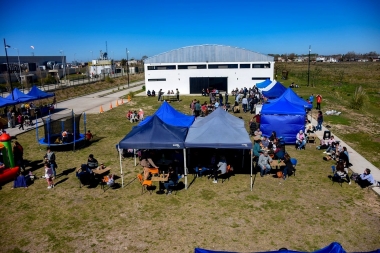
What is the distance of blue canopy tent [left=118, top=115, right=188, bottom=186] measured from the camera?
36.1 feet

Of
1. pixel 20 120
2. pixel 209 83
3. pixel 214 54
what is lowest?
pixel 20 120

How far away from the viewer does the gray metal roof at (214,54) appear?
37750 millimetres

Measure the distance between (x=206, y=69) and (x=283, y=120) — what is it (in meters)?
23.3

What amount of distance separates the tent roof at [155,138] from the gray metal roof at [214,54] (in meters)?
28.2

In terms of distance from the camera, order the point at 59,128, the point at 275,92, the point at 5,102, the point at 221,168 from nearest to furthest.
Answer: the point at 221,168 → the point at 59,128 → the point at 5,102 → the point at 275,92

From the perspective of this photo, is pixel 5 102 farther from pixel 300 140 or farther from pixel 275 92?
pixel 275 92

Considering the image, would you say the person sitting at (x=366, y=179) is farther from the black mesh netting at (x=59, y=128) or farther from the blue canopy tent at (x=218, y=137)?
the black mesh netting at (x=59, y=128)

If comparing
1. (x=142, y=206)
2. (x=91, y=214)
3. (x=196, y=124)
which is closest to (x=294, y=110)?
(x=196, y=124)

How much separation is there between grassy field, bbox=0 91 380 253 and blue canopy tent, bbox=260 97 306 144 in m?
3.76

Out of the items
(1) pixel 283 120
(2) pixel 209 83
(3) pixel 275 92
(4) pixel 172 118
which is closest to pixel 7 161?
(4) pixel 172 118

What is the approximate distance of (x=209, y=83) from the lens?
38.8 m

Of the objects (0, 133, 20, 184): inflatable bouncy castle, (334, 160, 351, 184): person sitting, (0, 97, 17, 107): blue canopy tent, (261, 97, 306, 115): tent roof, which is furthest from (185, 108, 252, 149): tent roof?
(0, 97, 17, 107): blue canopy tent

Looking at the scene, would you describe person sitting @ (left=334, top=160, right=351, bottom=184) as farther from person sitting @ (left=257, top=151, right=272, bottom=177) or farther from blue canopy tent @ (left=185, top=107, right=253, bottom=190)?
blue canopy tent @ (left=185, top=107, right=253, bottom=190)

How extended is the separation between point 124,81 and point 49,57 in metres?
40.2
